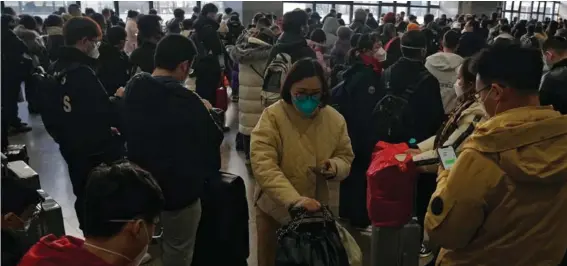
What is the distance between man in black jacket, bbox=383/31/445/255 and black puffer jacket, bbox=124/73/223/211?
122cm

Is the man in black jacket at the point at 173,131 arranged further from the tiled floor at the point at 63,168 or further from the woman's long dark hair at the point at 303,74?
the tiled floor at the point at 63,168

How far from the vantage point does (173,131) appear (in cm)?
222

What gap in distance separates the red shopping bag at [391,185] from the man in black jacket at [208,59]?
9.68 ft

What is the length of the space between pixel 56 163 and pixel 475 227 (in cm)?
437

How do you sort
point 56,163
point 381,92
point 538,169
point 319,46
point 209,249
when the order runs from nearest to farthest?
point 538,169 → point 209,249 → point 381,92 → point 56,163 → point 319,46

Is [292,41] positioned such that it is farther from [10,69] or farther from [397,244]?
[10,69]

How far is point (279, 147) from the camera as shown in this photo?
219 centimetres

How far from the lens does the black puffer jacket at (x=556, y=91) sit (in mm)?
2443

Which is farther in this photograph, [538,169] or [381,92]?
[381,92]

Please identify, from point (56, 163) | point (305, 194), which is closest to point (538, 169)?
point (305, 194)

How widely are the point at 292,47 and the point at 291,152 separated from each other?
75.4 inches

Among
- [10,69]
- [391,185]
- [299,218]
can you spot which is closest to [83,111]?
[299,218]

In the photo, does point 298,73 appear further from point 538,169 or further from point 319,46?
point 319,46

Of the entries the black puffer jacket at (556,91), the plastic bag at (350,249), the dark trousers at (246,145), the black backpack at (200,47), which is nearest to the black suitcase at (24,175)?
the plastic bag at (350,249)
